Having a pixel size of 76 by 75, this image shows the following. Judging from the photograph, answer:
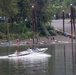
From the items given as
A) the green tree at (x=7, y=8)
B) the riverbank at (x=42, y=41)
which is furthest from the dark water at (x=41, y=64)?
the green tree at (x=7, y=8)

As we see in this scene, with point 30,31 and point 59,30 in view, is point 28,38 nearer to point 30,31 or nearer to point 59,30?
point 30,31

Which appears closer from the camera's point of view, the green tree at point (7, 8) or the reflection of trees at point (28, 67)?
the reflection of trees at point (28, 67)

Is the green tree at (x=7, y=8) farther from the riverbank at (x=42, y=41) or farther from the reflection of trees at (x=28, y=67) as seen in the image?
the reflection of trees at (x=28, y=67)

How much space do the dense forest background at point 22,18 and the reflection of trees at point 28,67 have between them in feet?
120

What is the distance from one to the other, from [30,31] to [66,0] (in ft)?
202

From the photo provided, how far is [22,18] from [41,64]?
179ft

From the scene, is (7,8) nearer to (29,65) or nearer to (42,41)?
(42,41)

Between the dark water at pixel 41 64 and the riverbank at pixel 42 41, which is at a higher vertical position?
the dark water at pixel 41 64

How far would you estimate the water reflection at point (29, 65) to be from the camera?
59.0 meters

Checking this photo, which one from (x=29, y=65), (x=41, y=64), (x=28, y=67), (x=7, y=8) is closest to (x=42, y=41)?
(x=7, y=8)

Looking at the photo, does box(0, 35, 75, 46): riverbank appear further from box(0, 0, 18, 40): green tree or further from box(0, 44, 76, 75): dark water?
box(0, 44, 76, 75): dark water

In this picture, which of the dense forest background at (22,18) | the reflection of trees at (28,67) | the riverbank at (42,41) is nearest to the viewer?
the reflection of trees at (28,67)

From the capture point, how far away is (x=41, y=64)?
6825cm

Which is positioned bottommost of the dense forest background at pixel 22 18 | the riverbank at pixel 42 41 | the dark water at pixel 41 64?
the riverbank at pixel 42 41
